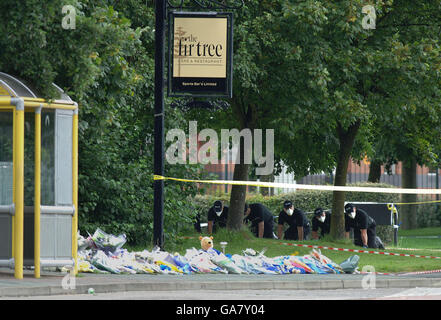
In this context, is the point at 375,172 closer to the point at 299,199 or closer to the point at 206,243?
the point at 299,199

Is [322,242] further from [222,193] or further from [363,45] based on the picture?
[222,193]

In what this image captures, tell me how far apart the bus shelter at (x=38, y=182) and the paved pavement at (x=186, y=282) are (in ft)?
A: 1.07

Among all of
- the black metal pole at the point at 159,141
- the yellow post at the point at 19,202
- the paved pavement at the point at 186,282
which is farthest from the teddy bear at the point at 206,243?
the yellow post at the point at 19,202

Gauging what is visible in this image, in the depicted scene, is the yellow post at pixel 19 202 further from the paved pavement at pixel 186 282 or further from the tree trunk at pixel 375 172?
the tree trunk at pixel 375 172

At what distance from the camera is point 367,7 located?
23.2 metres

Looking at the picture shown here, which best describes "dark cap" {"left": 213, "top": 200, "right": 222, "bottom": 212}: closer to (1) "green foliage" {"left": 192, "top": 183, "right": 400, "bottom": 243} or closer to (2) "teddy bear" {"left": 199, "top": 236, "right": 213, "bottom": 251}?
(1) "green foliage" {"left": 192, "top": 183, "right": 400, "bottom": 243}

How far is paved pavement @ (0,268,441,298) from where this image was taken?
42.5 feet

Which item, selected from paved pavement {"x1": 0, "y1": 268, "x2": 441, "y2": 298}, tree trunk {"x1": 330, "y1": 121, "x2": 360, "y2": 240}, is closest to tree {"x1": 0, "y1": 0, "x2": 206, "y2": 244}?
paved pavement {"x1": 0, "y1": 268, "x2": 441, "y2": 298}

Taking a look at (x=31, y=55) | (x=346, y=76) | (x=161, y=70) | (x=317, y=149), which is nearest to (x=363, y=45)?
(x=346, y=76)

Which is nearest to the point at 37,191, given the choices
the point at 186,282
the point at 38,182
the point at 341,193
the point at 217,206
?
the point at 38,182

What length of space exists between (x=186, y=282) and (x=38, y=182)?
239 cm

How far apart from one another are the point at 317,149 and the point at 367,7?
5808 millimetres

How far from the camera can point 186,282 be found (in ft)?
46.4

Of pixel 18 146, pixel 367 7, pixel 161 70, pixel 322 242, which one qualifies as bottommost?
pixel 322 242
